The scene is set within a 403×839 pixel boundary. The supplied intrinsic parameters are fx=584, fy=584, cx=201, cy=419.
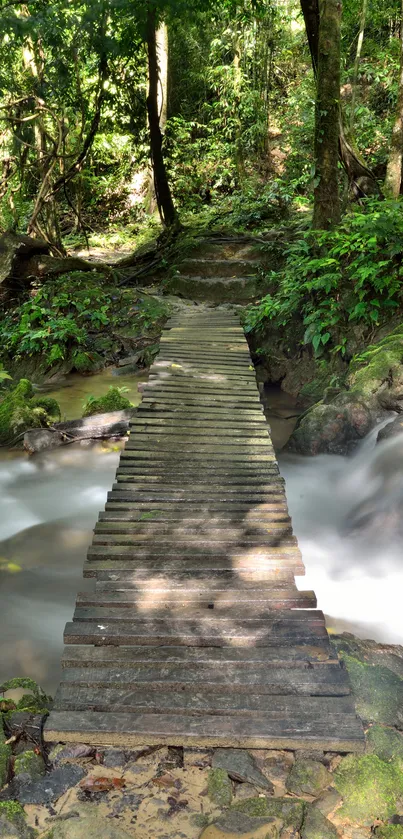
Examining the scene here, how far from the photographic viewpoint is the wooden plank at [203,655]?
9.43 ft

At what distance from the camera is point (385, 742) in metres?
2.60

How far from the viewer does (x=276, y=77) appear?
61.5 feet

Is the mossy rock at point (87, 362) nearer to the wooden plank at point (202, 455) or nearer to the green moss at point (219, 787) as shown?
the wooden plank at point (202, 455)

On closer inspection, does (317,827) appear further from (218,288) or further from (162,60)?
(162,60)

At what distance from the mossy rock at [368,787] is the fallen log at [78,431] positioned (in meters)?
5.61

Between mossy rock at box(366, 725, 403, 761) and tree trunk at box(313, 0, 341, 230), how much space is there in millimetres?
7480

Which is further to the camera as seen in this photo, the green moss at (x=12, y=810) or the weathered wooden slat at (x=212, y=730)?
the weathered wooden slat at (x=212, y=730)

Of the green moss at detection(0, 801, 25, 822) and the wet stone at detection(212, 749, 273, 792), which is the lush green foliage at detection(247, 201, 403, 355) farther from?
the green moss at detection(0, 801, 25, 822)

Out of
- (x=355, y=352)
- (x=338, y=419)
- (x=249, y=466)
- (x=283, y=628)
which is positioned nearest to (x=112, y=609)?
(x=283, y=628)

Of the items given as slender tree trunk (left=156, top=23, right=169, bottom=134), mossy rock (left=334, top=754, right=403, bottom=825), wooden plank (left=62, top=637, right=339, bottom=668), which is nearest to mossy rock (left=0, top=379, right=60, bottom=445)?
wooden plank (left=62, top=637, right=339, bottom=668)

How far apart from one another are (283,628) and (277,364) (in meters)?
6.76

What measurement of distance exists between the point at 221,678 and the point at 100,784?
70 centimetres

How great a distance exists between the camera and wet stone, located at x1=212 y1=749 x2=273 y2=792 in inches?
93.1

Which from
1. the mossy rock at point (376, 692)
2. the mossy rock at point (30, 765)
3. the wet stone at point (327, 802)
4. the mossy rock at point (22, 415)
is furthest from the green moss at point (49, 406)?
the wet stone at point (327, 802)
